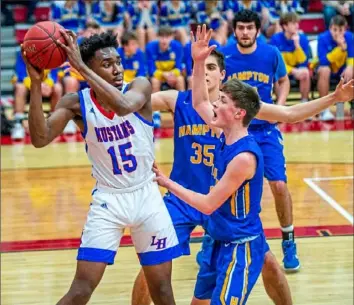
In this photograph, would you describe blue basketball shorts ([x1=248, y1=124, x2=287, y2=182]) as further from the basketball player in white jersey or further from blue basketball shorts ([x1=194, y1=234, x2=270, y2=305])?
blue basketball shorts ([x1=194, y1=234, x2=270, y2=305])

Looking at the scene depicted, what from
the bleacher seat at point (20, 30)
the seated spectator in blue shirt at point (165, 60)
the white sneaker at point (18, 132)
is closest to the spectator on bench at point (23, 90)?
the white sneaker at point (18, 132)

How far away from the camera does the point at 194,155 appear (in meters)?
6.01

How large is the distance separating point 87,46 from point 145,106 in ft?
1.65

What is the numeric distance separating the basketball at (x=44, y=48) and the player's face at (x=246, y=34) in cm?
307

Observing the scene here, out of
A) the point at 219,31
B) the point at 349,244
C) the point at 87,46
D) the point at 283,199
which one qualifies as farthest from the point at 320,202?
the point at 219,31

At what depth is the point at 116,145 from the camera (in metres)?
5.18

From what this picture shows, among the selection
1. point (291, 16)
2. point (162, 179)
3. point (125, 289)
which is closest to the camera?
point (162, 179)

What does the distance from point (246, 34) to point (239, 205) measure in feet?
10.4

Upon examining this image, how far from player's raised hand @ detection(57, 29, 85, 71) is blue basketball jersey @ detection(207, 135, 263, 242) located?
94 centimetres

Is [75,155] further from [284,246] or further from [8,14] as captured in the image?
[8,14]

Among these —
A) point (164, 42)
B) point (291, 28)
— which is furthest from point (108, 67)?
point (291, 28)

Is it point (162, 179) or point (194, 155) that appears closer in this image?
point (162, 179)

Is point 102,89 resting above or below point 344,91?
above

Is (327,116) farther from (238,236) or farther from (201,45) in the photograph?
(238,236)
